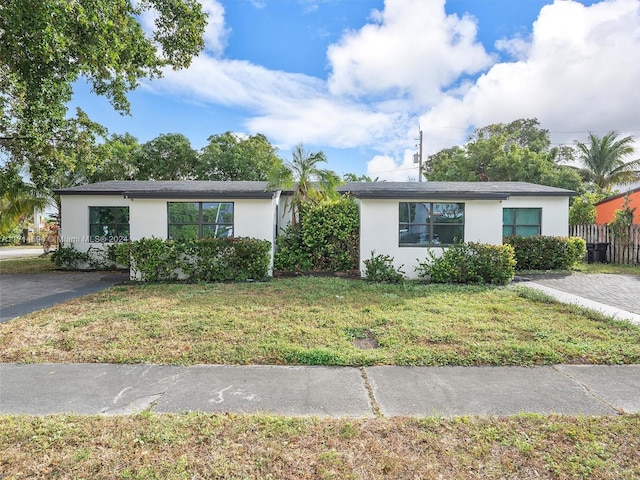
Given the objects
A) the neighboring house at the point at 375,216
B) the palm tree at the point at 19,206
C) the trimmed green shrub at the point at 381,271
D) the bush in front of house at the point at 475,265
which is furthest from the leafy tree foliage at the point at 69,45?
the bush in front of house at the point at 475,265

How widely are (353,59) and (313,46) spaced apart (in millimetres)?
1529

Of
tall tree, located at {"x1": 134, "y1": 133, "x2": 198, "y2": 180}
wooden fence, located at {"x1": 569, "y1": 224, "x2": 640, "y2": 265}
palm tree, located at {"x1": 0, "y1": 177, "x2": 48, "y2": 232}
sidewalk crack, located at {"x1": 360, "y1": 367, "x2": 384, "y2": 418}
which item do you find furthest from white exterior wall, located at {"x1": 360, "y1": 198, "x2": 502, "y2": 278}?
tall tree, located at {"x1": 134, "y1": 133, "x2": 198, "y2": 180}

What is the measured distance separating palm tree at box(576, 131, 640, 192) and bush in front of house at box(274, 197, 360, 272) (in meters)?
25.2

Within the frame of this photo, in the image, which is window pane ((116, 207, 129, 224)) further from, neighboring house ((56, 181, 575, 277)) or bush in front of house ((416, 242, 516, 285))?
bush in front of house ((416, 242, 516, 285))

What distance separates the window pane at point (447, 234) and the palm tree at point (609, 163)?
23.0m

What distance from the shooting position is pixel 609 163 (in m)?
26.0

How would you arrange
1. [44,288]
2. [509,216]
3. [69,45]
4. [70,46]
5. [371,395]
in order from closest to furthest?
[371,395]
[69,45]
[70,46]
[44,288]
[509,216]

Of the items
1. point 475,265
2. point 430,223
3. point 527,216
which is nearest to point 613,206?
point 527,216

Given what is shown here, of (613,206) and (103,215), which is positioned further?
(613,206)

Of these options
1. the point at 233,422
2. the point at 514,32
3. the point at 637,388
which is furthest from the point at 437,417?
the point at 514,32

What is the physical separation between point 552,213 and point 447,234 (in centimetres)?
632

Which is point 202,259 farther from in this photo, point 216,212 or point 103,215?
point 103,215

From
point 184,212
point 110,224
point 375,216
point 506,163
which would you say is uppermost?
point 506,163

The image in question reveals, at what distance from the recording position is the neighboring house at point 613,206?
620 inches
